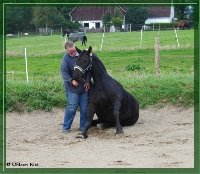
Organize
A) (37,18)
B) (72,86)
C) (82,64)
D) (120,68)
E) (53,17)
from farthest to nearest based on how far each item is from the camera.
Answer: (37,18), (53,17), (120,68), (72,86), (82,64)

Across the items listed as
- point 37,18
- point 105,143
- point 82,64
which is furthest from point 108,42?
point 105,143

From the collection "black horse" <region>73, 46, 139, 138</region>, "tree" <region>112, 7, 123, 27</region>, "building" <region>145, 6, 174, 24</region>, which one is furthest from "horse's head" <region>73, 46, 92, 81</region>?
"building" <region>145, 6, 174, 24</region>

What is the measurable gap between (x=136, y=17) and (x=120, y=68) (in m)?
4.41

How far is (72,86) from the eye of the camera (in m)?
9.86

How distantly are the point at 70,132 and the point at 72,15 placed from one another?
11.8 m

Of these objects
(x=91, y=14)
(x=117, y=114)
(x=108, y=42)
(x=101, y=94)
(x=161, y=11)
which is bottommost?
(x=117, y=114)

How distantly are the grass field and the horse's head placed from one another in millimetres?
3095

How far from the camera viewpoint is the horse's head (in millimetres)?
9289

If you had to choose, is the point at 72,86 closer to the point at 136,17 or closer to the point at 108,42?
the point at 136,17

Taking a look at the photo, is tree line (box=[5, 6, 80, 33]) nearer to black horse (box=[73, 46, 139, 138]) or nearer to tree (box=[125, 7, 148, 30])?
tree (box=[125, 7, 148, 30])

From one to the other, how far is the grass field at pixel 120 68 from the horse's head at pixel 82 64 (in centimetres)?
310

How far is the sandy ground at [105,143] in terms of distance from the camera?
7461 mm

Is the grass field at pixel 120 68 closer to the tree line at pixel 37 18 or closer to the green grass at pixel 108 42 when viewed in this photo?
the green grass at pixel 108 42

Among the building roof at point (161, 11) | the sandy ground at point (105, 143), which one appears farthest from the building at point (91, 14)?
the sandy ground at point (105, 143)
